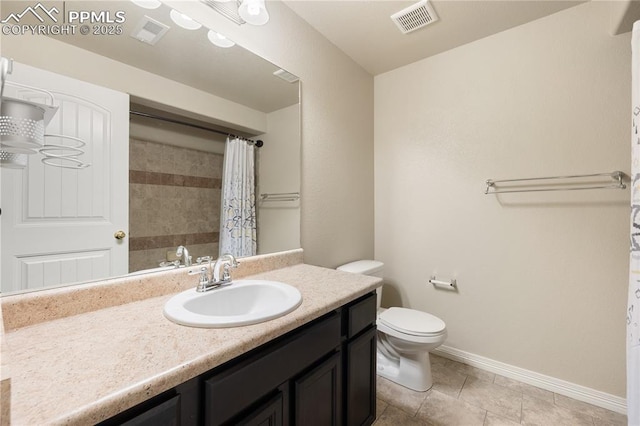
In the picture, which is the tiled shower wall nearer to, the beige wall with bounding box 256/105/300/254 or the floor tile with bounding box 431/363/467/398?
the beige wall with bounding box 256/105/300/254

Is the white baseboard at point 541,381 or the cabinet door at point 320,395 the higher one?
the cabinet door at point 320,395

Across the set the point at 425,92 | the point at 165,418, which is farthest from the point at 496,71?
the point at 165,418

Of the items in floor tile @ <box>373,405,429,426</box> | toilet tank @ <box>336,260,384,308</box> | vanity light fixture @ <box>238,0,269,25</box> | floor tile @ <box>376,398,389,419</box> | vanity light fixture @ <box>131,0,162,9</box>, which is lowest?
floor tile @ <box>376,398,389,419</box>

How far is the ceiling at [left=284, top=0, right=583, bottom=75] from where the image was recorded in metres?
1.66

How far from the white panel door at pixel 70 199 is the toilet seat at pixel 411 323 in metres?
1.52

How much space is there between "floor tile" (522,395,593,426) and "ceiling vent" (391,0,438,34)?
8.14ft

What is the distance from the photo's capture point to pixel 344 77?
216 cm

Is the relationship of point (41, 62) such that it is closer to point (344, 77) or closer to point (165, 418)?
point (165, 418)

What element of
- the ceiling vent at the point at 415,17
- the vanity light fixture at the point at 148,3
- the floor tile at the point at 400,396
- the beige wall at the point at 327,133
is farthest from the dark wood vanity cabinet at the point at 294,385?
the ceiling vent at the point at 415,17

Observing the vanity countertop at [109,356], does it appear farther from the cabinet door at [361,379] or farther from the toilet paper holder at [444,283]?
the toilet paper holder at [444,283]

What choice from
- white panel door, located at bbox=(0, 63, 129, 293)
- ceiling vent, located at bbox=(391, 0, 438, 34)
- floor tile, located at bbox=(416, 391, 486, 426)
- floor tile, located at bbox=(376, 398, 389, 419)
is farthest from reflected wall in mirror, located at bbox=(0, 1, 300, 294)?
floor tile, located at bbox=(416, 391, 486, 426)

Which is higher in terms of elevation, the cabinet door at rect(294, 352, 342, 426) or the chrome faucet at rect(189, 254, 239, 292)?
the chrome faucet at rect(189, 254, 239, 292)

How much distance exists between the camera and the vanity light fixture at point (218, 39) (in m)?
1.31

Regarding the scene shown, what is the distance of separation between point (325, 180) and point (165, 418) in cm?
157
